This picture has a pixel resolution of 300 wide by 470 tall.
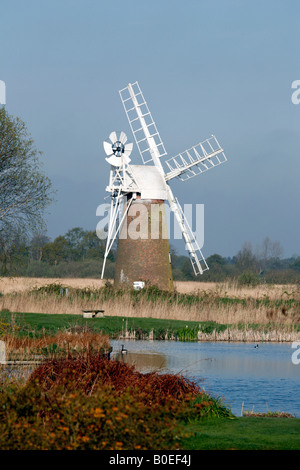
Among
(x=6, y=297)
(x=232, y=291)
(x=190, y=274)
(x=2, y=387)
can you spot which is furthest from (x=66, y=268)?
(x=2, y=387)

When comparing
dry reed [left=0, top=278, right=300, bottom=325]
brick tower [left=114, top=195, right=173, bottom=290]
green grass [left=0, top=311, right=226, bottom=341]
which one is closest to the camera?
green grass [left=0, top=311, right=226, bottom=341]

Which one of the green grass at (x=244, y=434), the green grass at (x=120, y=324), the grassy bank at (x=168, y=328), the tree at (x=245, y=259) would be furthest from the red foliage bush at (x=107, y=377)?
the tree at (x=245, y=259)

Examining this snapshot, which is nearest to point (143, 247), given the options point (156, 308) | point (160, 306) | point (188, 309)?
point (188, 309)

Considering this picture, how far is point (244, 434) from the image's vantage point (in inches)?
325

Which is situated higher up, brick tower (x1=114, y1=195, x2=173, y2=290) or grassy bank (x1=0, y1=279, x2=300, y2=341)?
brick tower (x1=114, y1=195, x2=173, y2=290)

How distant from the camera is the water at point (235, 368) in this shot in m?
12.5

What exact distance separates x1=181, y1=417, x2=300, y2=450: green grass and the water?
1567 mm

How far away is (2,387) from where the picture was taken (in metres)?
9.20

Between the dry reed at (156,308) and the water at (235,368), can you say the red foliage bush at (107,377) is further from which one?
the dry reed at (156,308)

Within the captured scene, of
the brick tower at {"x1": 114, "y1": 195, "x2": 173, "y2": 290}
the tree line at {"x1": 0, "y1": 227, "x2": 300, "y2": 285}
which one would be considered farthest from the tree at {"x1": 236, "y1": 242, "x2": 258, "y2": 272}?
the brick tower at {"x1": 114, "y1": 195, "x2": 173, "y2": 290}

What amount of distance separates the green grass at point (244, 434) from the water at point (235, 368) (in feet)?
5.14

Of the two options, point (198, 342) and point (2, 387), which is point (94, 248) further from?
point (2, 387)

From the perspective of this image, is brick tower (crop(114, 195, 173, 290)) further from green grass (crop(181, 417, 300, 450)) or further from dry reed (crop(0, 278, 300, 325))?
green grass (crop(181, 417, 300, 450))

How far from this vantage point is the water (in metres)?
12.5
